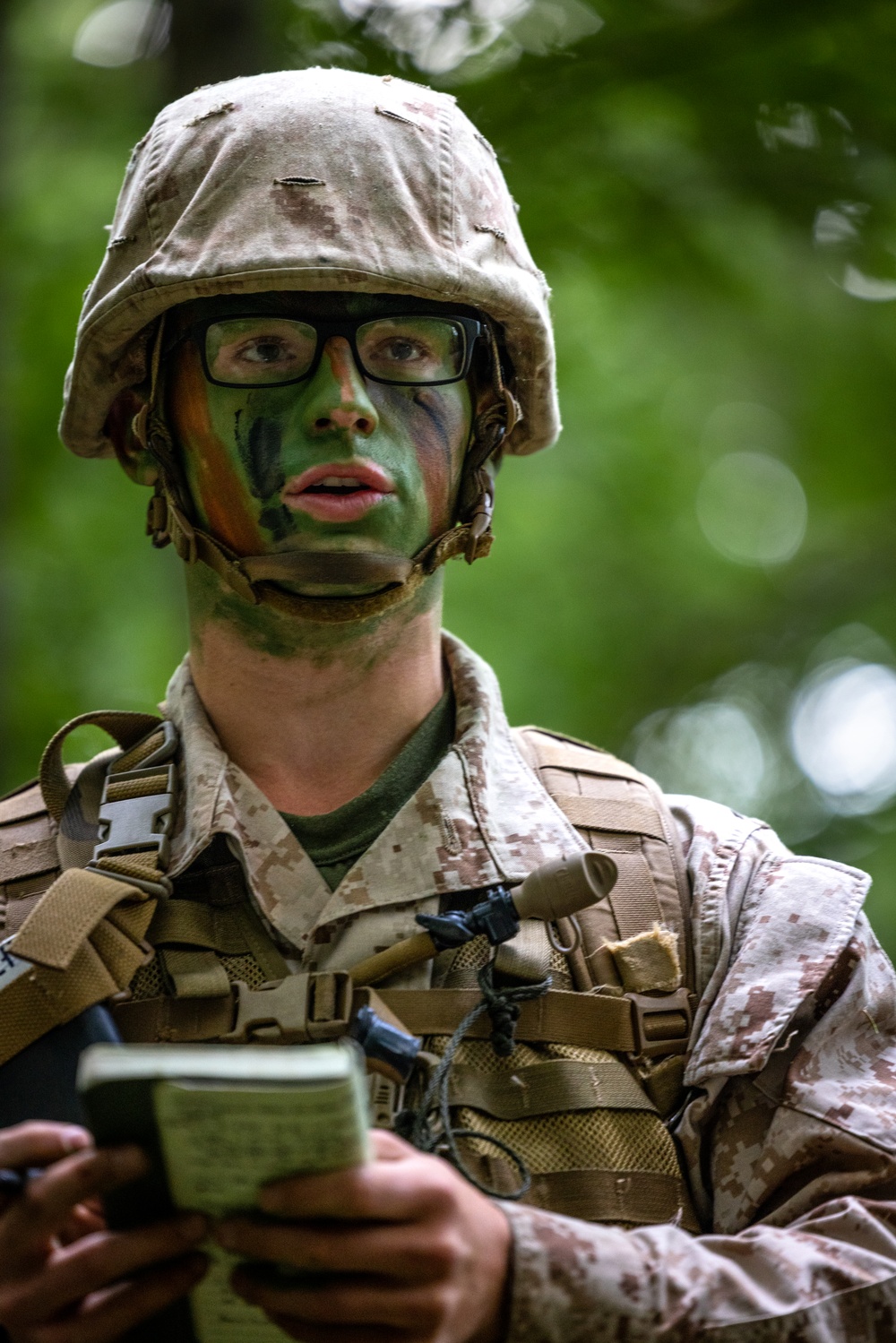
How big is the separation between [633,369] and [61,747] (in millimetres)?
8138

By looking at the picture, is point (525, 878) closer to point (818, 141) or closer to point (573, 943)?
point (573, 943)

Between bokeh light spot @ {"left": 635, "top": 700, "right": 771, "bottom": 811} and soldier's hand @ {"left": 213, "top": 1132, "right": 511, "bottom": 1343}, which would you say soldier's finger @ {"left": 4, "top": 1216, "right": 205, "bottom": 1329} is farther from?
bokeh light spot @ {"left": 635, "top": 700, "right": 771, "bottom": 811}

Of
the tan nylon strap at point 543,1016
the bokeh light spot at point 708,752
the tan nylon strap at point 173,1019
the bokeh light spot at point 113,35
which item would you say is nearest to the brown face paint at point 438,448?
the tan nylon strap at point 543,1016

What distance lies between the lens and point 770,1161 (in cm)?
329

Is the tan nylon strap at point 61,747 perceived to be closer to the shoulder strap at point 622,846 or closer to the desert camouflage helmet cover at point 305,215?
the desert camouflage helmet cover at point 305,215

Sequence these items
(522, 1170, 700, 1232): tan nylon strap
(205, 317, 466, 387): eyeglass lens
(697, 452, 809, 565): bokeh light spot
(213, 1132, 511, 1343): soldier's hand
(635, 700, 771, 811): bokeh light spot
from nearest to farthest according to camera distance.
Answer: (213, 1132, 511, 1343): soldier's hand, (522, 1170, 700, 1232): tan nylon strap, (205, 317, 466, 387): eyeglass lens, (635, 700, 771, 811): bokeh light spot, (697, 452, 809, 565): bokeh light spot

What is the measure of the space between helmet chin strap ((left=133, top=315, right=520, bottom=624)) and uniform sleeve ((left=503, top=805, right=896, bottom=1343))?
95 cm

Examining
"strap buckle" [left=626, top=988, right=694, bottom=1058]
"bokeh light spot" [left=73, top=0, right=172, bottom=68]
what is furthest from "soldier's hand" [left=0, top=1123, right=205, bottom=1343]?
"bokeh light spot" [left=73, top=0, right=172, bottom=68]

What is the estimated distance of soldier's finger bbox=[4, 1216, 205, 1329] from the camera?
8.10 feet

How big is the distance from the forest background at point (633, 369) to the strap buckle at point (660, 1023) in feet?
13.0

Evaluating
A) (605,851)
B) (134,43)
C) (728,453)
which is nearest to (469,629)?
(728,453)

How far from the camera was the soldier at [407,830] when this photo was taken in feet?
10.5

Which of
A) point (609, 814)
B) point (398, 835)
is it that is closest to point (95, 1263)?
point (398, 835)

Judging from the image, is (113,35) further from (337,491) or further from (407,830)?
(407,830)
